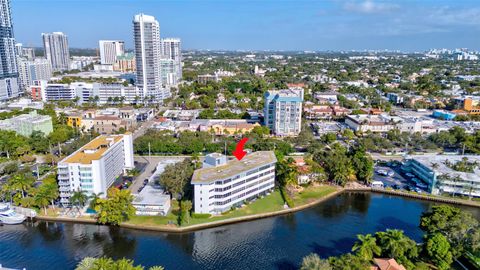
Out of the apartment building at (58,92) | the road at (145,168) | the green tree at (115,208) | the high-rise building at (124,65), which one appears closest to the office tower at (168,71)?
the apartment building at (58,92)

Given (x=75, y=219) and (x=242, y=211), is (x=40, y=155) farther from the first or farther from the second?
(x=242, y=211)

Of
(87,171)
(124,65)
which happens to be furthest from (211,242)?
(124,65)

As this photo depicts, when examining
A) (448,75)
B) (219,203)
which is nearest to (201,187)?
(219,203)

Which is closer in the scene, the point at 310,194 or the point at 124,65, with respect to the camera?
the point at 310,194

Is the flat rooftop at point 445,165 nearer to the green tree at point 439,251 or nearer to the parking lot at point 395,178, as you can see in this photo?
the parking lot at point 395,178

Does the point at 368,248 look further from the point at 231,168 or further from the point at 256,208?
the point at 231,168

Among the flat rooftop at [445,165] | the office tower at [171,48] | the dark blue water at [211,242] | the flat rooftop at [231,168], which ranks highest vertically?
the office tower at [171,48]
